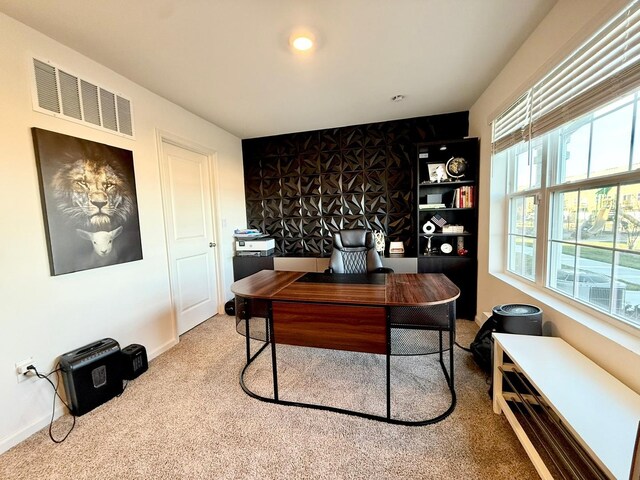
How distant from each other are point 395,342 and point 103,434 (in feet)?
6.19

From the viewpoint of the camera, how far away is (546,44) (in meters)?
1.69

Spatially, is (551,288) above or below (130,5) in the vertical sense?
below

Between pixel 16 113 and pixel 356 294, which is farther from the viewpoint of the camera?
pixel 356 294

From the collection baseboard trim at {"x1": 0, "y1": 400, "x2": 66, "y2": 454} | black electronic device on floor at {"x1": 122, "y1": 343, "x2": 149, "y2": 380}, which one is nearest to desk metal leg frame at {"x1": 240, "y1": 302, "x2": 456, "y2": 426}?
black electronic device on floor at {"x1": 122, "y1": 343, "x2": 149, "y2": 380}

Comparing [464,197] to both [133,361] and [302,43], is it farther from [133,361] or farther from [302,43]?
[133,361]

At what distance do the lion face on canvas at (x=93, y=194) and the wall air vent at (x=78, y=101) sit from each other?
33 cm

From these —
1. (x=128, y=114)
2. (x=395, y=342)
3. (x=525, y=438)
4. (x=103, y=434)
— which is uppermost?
(x=128, y=114)

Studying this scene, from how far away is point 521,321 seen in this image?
1.67 m

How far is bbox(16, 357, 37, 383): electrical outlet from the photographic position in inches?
62.9

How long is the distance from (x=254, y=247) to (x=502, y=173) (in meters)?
3.05

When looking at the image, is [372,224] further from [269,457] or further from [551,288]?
[269,457]

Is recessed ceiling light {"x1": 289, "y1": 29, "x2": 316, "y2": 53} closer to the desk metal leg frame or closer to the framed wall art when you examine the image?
the framed wall art

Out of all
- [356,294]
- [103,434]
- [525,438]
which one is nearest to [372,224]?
[356,294]

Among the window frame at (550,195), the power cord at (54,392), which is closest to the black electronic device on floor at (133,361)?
the power cord at (54,392)
